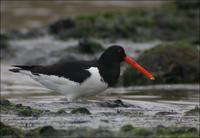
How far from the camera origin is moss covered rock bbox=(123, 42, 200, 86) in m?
15.9

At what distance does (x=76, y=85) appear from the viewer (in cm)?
1187

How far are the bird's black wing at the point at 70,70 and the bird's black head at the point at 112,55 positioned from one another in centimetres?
25

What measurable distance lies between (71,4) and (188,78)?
586 inches

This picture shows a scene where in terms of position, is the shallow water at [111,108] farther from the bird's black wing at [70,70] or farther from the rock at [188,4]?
the rock at [188,4]

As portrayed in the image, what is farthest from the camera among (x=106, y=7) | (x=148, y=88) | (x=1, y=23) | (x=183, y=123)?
(x=106, y=7)

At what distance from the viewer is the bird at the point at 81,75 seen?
11.8 m

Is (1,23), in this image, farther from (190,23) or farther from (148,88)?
(148,88)

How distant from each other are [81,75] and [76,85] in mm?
205

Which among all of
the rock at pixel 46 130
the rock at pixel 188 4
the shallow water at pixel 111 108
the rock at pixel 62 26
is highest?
the rock at pixel 188 4

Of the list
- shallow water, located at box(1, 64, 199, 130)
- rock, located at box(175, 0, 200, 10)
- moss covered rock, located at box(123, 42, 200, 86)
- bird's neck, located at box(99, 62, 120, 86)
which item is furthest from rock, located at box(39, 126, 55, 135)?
rock, located at box(175, 0, 200, 10)

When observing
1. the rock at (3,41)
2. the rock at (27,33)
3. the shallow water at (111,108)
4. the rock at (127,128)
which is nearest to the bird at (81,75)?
the shallow water at (111,108)

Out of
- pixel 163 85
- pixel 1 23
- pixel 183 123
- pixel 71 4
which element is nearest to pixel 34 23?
pixel 1 23

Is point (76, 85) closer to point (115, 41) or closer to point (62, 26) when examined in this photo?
point (115, 41)

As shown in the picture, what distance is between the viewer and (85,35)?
23375mm
